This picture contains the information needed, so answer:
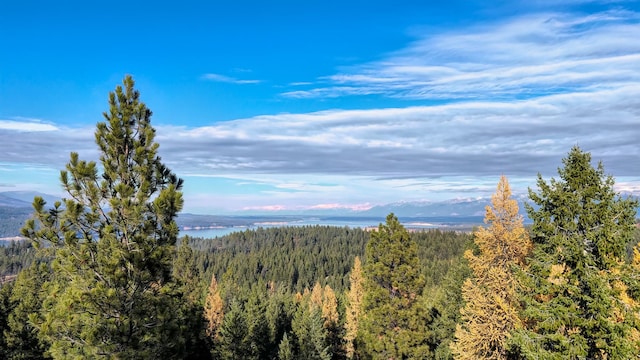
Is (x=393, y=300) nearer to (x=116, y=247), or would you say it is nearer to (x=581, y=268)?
(x=581, y=268)

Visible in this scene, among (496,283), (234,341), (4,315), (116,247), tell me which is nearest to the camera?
(116,247)

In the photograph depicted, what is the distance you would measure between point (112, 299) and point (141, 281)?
0.72m

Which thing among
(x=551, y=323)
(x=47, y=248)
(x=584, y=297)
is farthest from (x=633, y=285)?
(x=47, y=248)

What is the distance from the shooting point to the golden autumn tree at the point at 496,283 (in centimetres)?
1616

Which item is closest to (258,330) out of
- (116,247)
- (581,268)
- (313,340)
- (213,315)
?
(213,315)

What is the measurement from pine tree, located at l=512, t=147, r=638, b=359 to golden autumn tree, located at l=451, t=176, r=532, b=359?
3.55 meters

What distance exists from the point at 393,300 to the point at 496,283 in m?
6.53

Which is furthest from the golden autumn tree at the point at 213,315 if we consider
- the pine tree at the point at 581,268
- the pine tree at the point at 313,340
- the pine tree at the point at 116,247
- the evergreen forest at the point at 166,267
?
the pine tree at the point at 581,268

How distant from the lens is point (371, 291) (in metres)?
22.4

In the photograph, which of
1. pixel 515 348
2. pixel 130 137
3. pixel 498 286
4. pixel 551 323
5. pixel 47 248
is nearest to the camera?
pixel 47 248

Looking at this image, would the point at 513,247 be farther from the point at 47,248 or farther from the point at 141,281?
the point at 47,248

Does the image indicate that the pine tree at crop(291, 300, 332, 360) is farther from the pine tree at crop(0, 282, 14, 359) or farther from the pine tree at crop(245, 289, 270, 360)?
the pine tree at crop(0, 282, 14, 359)

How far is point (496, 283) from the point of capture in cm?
1667

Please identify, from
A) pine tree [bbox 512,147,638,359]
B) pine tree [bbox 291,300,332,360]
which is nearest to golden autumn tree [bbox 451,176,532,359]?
pine tree [bbox 512,147,638,359]
